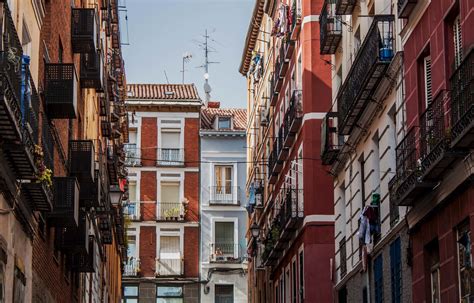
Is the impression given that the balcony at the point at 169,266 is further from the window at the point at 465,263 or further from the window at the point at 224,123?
the window at the point at 465,263

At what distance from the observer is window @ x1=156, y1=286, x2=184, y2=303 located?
80.6m

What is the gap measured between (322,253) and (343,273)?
8282 mm

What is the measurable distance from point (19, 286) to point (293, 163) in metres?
24.8

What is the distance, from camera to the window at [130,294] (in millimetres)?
80750

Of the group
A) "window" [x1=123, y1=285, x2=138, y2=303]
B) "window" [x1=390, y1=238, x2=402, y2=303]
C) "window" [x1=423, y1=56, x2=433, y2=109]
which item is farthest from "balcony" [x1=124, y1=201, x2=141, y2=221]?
"window" [x1=423, y1=56, x2=433, y2=109]

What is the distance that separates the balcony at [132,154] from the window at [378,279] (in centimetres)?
4935

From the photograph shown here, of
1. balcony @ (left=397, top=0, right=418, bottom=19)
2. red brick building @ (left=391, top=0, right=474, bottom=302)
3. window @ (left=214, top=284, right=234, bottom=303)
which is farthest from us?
window @ (left=214, top=284, right=234, bottom=303)

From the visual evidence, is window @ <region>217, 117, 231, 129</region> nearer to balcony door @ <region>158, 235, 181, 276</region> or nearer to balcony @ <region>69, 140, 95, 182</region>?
balcony door @ <region>158, 235, 181, 276</region>

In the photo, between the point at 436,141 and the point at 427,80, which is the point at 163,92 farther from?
the point at 436,141

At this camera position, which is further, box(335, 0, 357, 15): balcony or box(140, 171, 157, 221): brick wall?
box(140, 171, 157, 221): brick wall

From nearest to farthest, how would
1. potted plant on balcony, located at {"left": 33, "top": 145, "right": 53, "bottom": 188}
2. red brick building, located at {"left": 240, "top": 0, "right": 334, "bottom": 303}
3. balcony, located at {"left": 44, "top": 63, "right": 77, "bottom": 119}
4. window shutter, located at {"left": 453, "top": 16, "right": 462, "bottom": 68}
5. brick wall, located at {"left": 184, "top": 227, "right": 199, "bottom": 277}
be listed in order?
window shutter, located at {"left": 453, "top": 16, "right": 462, "bottom": 68}
potted plant on balcony, located at {"left": 33, "top": 145, "right": 53, "bottom": 188}
balcony, located at {"left": 44, "top": 63, "right": 77, "bottom": 119}
red brick building, located at {"left": 240, "top": 0, "right": 334, "bottom": 303}
brick wall, located at {"left": 184, "top": 227, "right": 199, "bottom": 277}

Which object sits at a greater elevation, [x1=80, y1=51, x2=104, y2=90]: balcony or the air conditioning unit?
the air conditioning unit

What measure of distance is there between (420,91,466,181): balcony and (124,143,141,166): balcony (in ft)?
186

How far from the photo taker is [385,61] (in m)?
30.4
